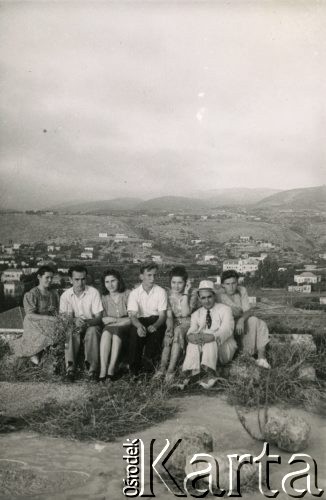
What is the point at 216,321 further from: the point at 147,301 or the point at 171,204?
the point at 171,204

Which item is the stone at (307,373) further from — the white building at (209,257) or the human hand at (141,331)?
the human hand at (141,331)

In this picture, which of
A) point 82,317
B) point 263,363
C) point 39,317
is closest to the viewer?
point 263,363

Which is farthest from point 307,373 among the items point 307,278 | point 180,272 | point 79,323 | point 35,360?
point 35,360

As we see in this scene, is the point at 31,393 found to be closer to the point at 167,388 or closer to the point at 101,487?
the point at 167,388

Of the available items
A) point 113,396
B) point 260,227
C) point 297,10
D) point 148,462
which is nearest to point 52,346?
point 113,396

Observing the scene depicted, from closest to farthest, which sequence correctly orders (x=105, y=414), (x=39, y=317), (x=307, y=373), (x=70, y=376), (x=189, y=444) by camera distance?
(x=189, y=444) < (x=105, y=414) < (x=307, y=373) < (x=70, y=376) < (x=39, y=317)

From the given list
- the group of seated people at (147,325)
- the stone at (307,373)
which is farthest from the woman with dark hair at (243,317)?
the stone at (307,373)
